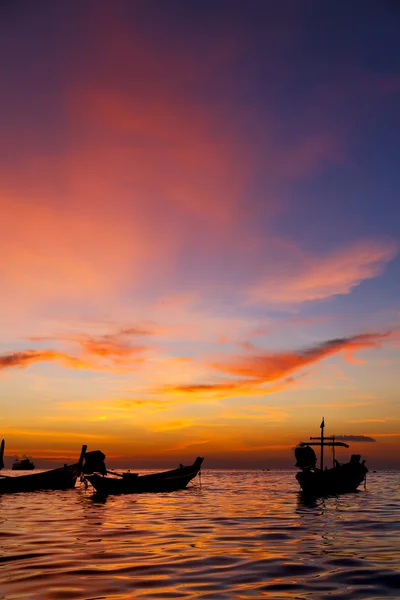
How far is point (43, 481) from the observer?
178 feet

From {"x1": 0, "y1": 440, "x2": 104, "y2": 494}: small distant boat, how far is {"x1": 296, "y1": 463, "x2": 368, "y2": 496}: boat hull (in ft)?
63.5

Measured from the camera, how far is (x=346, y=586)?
501 inches

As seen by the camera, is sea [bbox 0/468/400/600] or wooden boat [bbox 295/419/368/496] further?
wooden boat [bbox 295/419/368/496]

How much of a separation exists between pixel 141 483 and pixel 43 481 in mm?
10668

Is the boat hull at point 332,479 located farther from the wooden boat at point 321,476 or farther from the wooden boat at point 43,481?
the wooden boat at point 43,481

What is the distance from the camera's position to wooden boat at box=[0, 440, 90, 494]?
51688 millimetres

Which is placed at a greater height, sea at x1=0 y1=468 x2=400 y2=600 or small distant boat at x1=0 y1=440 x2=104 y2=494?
sea at x1=0 y1=468 x2=400 y2=600

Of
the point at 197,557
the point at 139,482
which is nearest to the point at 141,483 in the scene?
the point at 139,482

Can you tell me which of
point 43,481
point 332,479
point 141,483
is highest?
point 332,479

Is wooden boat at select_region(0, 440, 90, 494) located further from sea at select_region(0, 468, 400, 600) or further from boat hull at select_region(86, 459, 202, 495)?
sea at select_region(0, 468, 400, 600)

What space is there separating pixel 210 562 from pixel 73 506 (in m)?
24.6

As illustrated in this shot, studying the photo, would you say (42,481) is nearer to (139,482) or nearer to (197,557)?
(139,482)

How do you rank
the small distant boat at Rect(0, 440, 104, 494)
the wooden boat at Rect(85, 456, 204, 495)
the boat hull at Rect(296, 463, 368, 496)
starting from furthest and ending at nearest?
the small distant boat at Rect(0, 440, 104, 494) < the wooden boat at Rect(85, 456, 204, 495) < the boat hull at Rect(296, 463, 368, 496)

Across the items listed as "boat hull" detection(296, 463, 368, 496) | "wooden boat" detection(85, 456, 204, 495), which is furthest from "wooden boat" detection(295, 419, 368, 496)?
"wooden boat" detection(85, 456, 204, 495)
